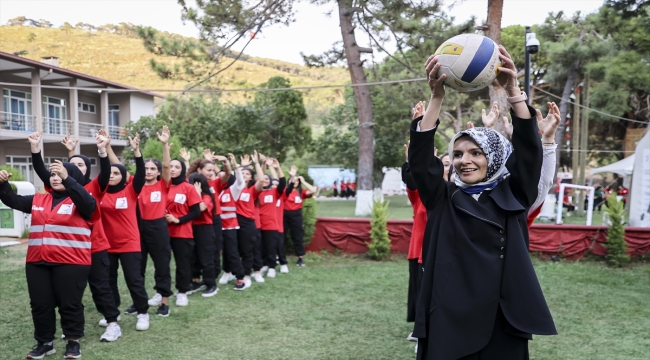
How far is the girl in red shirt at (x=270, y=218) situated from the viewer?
30.2ft

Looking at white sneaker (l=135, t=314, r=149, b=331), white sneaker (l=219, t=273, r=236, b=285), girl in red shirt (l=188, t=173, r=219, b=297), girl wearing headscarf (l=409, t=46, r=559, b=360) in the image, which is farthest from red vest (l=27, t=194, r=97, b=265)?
white sneaker (l=219, t=273, r=236, b=285)

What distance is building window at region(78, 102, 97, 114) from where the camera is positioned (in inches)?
1083

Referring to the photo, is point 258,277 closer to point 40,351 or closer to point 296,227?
point 296,227

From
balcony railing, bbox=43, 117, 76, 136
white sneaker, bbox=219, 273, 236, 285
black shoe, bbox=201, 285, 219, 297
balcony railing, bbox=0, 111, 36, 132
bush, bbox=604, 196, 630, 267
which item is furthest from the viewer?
balcony railing, bbox=43, 117, 76, 136

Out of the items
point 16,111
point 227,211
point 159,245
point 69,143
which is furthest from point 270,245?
point 16,111

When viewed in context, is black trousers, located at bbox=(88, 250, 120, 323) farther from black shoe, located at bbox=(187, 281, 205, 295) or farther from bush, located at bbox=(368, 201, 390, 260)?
bush, located at bbox=(368, 201, 390, 260)

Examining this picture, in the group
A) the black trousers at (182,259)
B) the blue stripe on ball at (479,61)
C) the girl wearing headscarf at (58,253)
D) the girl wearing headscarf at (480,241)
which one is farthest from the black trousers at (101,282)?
the blue stripe on ball at (479,61)

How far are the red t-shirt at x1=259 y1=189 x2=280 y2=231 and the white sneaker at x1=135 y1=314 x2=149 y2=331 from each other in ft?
11.7

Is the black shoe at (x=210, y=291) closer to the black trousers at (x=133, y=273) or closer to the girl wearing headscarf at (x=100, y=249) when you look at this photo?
the black trousers at (x=133, y=273)

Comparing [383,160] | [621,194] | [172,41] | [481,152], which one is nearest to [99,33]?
[383,160]

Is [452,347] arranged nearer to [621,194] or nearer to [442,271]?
[442,271]

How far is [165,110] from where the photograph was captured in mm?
27719

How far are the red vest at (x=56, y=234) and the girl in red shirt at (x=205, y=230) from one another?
253 cm

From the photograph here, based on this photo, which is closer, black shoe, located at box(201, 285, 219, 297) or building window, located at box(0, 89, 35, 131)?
black shoe, located at box(201, 285, 219, 297)
